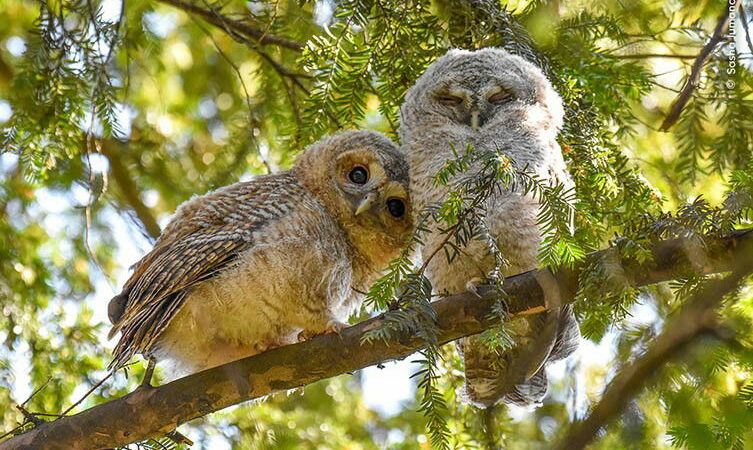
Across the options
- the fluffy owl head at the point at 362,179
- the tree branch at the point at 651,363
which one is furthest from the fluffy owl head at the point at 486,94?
the tree branch at the point at 651,363

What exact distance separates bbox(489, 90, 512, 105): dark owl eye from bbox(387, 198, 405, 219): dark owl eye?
47cm

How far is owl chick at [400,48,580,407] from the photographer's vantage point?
87.6 inches

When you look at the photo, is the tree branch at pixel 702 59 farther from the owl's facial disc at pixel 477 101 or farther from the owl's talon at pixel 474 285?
the owl's talon at pixel 474 285

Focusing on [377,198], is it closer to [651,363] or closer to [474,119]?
[474,119]

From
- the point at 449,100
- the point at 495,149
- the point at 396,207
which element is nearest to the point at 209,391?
the point at 396,207

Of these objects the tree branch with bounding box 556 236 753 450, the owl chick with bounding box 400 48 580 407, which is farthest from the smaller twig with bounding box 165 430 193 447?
the tree branch with bounding box 556 236 753 450

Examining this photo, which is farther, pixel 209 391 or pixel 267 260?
pixel 267 260

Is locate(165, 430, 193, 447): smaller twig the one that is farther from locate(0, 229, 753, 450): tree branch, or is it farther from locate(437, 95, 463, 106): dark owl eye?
locate(437, 95, 463, 106): dark owl eye

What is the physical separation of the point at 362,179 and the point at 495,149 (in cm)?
74

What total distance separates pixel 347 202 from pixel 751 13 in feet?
4.60

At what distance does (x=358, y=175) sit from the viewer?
9.43ft

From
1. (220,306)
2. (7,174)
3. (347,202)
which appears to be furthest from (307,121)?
(7,174)

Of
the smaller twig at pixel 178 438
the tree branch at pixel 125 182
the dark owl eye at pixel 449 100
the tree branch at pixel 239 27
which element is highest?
the tree branch at pixel 125 182

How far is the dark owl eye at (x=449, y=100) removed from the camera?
8.68 ft
